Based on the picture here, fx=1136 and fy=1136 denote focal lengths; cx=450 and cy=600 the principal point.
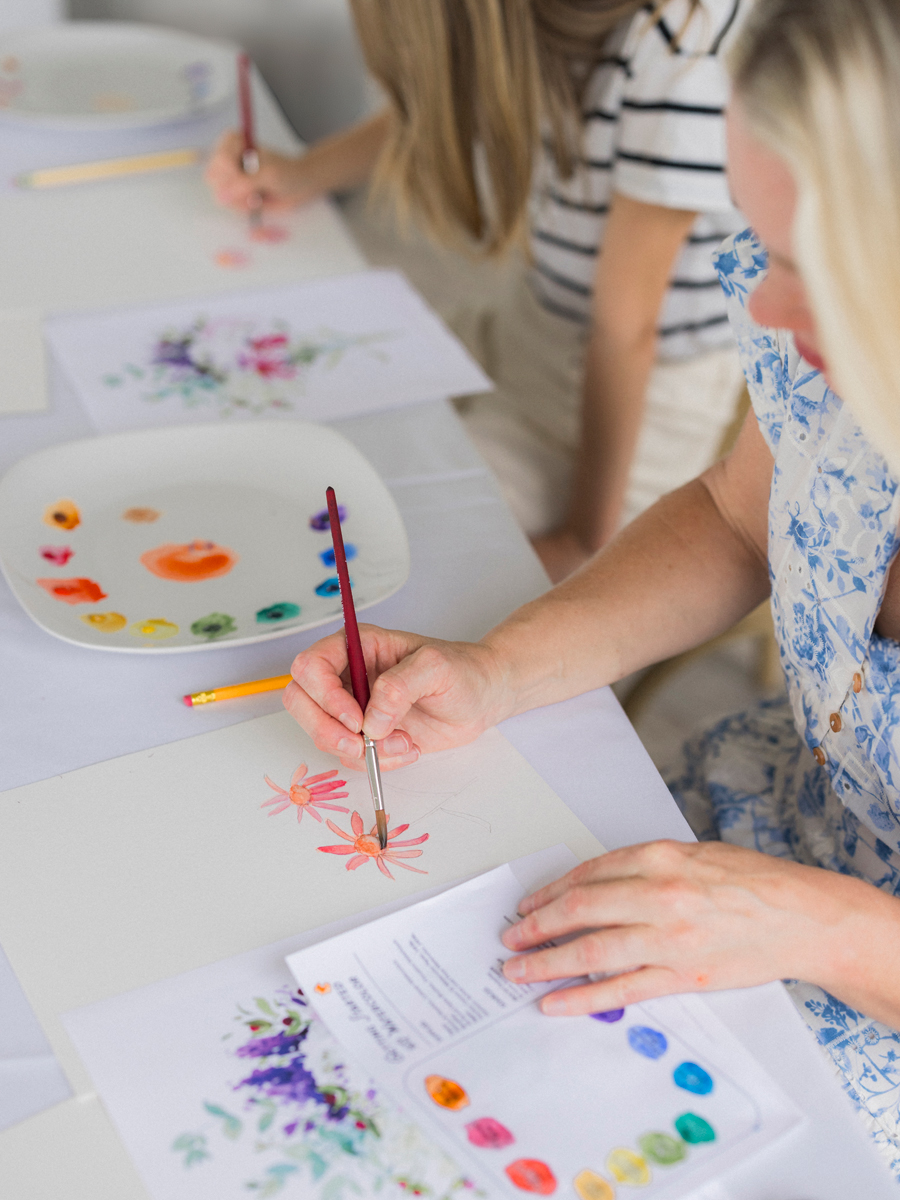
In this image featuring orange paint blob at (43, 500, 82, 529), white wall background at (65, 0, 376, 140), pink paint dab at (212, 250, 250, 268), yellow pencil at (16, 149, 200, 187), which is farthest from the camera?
white wall background at (65, 0, 376, 140)

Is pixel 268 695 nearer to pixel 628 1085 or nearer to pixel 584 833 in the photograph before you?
pixel 584 833

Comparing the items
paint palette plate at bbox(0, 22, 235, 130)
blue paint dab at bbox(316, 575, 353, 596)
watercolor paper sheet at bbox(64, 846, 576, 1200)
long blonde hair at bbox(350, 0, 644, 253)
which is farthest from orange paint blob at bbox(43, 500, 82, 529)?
paint palette plate at bbox(0, 22, 235, 130)

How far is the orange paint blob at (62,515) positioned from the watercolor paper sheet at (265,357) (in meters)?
0.12

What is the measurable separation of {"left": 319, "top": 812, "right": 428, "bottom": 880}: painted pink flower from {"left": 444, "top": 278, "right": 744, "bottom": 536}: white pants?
0.73 metres

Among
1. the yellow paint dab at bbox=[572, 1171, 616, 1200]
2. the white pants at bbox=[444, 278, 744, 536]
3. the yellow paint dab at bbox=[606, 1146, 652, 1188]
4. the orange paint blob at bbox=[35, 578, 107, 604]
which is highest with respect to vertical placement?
the yellow paint dab at bbox=[606, 1146, 652, 1188]

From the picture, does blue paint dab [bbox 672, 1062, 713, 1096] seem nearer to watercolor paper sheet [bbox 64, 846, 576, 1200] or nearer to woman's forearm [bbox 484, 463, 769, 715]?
watercolor paper sheet [bbox 64, 846, 576, 1200]

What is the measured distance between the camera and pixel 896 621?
733mm

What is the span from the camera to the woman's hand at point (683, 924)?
57 centimetres

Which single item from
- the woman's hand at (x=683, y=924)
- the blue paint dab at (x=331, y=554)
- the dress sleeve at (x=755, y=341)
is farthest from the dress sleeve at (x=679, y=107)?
the woman's hand at (x=683, y=924)

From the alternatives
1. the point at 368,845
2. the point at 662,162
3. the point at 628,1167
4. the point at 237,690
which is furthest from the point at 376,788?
the point at 662,162

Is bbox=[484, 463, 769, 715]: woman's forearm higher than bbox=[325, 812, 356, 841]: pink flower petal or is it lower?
higher

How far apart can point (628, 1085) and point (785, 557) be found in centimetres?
39

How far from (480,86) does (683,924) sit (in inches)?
38.2

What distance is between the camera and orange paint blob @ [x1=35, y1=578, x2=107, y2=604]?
2.68 feet
